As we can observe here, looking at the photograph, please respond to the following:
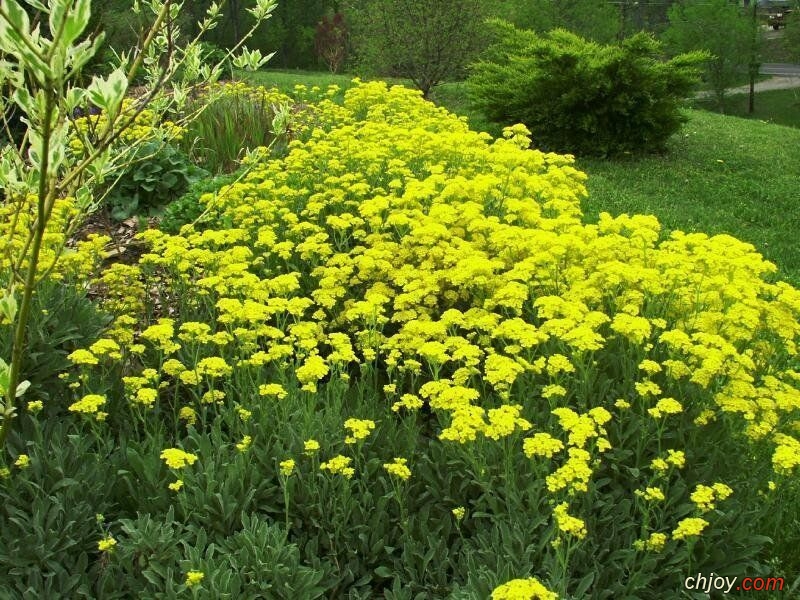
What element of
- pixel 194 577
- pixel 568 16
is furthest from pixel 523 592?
pixel 568 16

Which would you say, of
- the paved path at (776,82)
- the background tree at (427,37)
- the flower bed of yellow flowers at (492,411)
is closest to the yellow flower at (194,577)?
the flower bed of yellow flowers at (492,411)

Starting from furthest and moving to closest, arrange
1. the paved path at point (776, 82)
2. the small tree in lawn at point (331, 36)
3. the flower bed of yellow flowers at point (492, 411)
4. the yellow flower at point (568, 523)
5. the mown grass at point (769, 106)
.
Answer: the paved path at point (776, 82), the mown grass at point (769, 106), the small tree in lawn at point (331, 36), the flower bed of yellow flowers at point (492, 411), the yellow flower at point (568, 523)

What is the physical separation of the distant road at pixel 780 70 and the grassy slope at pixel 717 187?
44077 millimetres

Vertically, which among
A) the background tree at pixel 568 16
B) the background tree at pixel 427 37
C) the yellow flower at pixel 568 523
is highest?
the background tree at pixel 568 16

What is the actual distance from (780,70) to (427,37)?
163 feet

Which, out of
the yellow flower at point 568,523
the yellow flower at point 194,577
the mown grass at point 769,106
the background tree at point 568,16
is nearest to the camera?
the yellow flower at point 194,577

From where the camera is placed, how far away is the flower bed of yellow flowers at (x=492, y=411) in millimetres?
2592

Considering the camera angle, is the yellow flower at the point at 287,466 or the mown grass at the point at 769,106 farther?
the mown grass at the point at 769,106

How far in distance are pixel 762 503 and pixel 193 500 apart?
7.57ft

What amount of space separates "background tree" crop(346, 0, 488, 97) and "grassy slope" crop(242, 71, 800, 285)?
173 centimetres

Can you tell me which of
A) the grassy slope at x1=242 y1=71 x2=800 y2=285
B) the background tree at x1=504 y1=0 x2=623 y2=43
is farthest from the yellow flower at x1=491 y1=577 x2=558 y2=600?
the background tree at x1=504 y1=0 x2=623 y2=43

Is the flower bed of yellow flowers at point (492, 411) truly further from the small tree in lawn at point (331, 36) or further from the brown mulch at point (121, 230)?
the small tree in lawn at point (331, 36)

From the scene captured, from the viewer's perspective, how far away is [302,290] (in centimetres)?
439

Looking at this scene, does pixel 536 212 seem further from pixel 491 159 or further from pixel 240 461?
pixel 240 461
